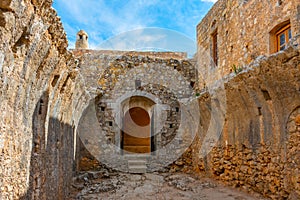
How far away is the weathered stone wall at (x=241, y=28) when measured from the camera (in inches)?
238

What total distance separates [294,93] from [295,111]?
1.03 feet

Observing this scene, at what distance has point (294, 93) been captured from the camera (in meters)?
4.08

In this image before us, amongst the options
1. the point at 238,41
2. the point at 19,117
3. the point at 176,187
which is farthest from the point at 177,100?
the point at 19,117

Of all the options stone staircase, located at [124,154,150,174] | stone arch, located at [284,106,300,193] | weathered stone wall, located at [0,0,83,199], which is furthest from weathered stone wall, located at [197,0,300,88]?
weathered stone wall, located at [0,0,83,199]

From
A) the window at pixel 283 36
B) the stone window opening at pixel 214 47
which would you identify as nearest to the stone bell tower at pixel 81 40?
the stone window opening at pixel 214 47

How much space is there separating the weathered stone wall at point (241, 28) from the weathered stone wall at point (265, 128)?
5.59ft

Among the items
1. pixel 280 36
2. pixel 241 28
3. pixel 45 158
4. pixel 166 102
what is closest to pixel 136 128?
pixel 166 102

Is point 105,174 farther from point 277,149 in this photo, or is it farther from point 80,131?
point 277,149

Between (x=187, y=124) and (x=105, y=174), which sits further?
(x=187, y=124)

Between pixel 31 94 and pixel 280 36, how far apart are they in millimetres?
5601

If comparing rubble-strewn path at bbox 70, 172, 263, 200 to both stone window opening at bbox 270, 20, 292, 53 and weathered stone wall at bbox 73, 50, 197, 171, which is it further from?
stone window opening at bbox 270, 20, 292, 53

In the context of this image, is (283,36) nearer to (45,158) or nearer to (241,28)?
(241,28)

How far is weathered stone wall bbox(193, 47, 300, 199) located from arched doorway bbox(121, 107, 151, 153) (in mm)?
9306

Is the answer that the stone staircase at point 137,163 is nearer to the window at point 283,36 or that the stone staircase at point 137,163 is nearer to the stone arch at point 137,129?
the stone arch at point 137,129
